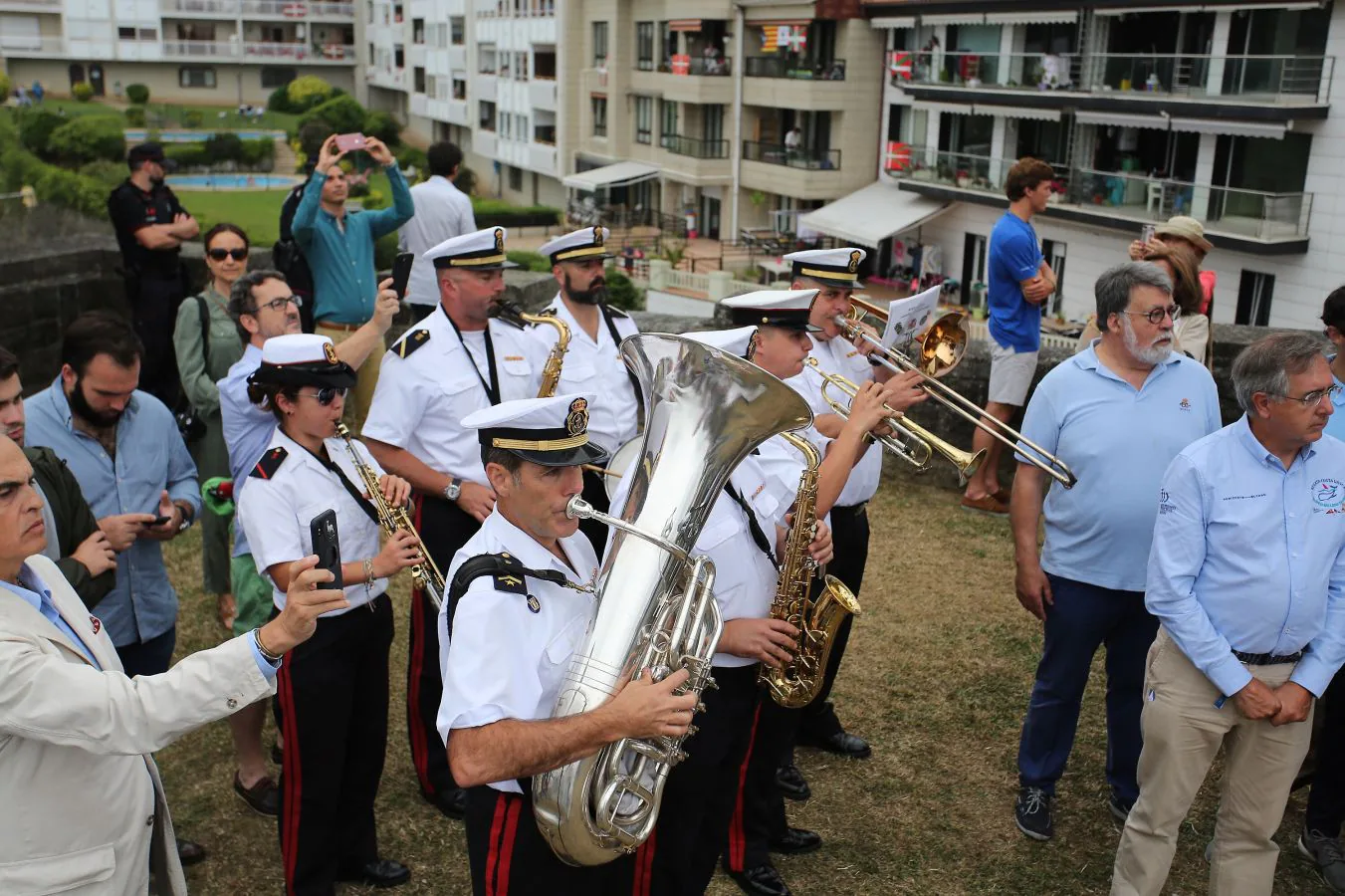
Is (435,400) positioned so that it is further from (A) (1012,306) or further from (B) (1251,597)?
(A) (1012,306)

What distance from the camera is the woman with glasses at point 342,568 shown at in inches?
172

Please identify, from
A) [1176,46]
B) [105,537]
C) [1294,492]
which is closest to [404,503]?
[105,537]

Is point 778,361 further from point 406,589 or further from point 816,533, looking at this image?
point 406,589

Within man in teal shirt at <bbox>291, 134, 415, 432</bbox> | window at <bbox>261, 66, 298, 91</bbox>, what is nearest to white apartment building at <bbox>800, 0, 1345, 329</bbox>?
man in teal shirt at <bbox>291, 134, 415, 432</bbox>

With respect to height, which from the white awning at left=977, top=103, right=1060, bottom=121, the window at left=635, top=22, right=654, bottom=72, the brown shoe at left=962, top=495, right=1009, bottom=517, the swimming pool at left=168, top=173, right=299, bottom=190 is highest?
the window at left=635, top=22, right=654, bottom=72

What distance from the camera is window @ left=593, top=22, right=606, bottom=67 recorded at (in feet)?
172

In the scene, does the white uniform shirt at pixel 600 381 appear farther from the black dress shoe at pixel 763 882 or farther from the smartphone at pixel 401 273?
the black dress shoe at pixel 763 882

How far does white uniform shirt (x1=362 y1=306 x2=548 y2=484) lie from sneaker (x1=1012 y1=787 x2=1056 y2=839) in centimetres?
280

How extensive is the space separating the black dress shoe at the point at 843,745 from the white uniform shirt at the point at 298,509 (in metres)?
2.47

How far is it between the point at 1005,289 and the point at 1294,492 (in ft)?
13.7

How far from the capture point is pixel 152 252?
8352mm

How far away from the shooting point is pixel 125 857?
3.32 metres

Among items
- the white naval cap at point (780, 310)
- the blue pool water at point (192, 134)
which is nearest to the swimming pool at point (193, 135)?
the blue pool water at point (192, 134)

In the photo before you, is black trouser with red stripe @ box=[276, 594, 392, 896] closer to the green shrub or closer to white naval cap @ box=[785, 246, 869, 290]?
white naval cap @ box=[785, 246, 869, 290]
